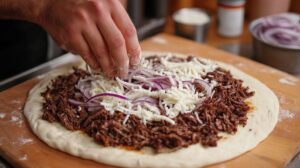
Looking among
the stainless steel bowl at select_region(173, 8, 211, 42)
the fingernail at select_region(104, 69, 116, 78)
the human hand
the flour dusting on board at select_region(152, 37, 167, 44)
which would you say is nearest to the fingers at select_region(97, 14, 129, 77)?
the human hand

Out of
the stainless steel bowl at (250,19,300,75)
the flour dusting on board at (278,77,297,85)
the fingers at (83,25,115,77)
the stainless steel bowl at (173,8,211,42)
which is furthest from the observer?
the stainless steel bowl at (173,8,211,42)

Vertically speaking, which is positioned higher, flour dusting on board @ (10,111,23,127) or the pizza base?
the pizza base

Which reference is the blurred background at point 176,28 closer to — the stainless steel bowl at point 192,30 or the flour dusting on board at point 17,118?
the stainless steel bowl at point 192,30

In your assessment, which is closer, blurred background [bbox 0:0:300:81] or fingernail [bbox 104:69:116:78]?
fingernail [bbox 104:69:116:78]

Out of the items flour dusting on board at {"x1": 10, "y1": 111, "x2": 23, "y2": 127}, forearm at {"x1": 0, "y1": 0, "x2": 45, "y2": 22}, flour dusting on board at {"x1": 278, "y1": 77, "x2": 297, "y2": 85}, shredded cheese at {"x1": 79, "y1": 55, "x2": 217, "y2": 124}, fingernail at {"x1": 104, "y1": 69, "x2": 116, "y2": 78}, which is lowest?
flour dusting on board at {"x1": 10, "y1": 111, "x2": 23, "y2": 127}

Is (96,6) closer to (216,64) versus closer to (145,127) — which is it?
(145,127)

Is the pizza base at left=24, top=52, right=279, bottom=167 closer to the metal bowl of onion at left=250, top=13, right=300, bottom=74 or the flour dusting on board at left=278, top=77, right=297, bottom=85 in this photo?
the flour dusting on board at left=278, top=77, right=297, bottom=85

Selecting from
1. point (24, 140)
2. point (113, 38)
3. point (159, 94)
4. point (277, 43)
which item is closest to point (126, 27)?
point (113, 38)

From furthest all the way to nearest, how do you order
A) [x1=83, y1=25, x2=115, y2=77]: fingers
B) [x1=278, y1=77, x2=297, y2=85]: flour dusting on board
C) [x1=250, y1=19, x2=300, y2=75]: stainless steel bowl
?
[x1=250, y1=19, x2=300, y2=75]: stainless steel bowl < [x1=278, y1=77, x2=297, y2=85]: flour dusting on board < [x1=83, y1=25, x2=115, y2=77]: fingers

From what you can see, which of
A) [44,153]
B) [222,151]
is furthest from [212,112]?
[44,153]
